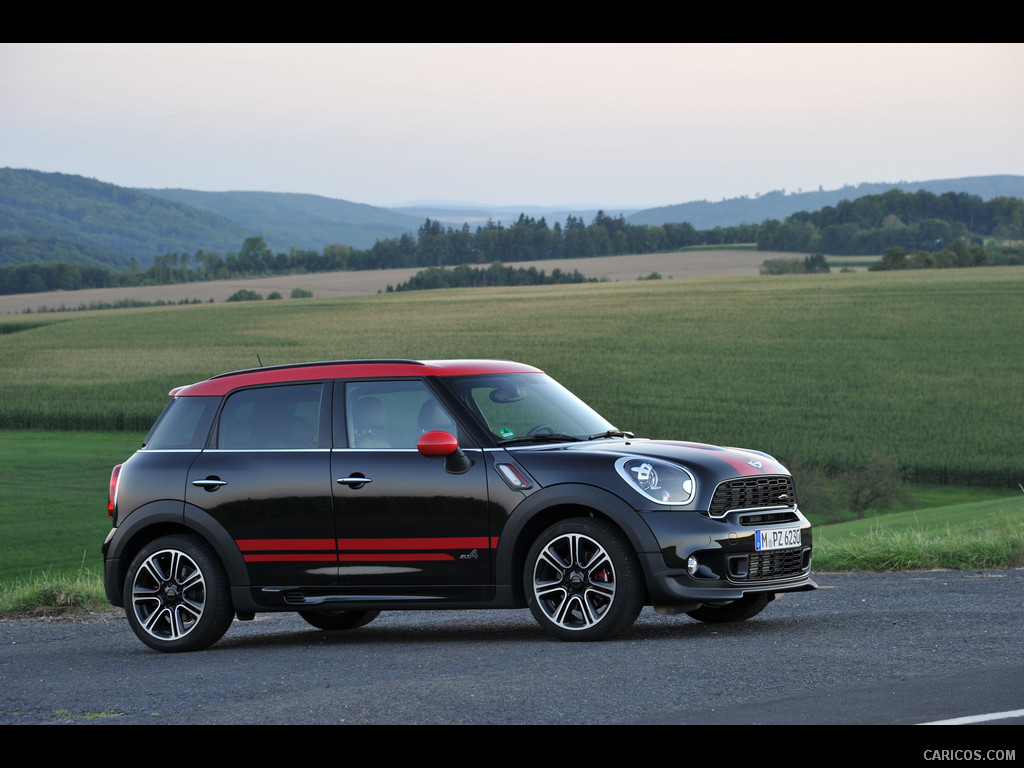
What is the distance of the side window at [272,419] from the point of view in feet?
29.0

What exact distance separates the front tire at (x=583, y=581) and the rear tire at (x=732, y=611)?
1333mm

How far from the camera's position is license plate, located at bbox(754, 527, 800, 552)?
8.07 meters

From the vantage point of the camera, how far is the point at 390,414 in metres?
8.70

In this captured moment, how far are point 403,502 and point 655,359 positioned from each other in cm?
5934

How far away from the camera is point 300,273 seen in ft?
456

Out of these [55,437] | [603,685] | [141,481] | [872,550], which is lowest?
[55,437]

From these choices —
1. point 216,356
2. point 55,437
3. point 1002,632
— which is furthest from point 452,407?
point 216,356

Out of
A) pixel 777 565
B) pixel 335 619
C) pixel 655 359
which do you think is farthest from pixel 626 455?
pixel 655 359

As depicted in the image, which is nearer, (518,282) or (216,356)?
(216,356)

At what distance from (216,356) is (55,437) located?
58.8ft

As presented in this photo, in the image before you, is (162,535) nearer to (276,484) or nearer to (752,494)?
(276,484)

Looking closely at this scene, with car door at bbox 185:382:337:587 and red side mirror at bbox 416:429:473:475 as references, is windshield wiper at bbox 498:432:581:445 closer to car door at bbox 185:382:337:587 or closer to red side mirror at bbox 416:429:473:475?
red side mirror at bbox 416:429:473:475
